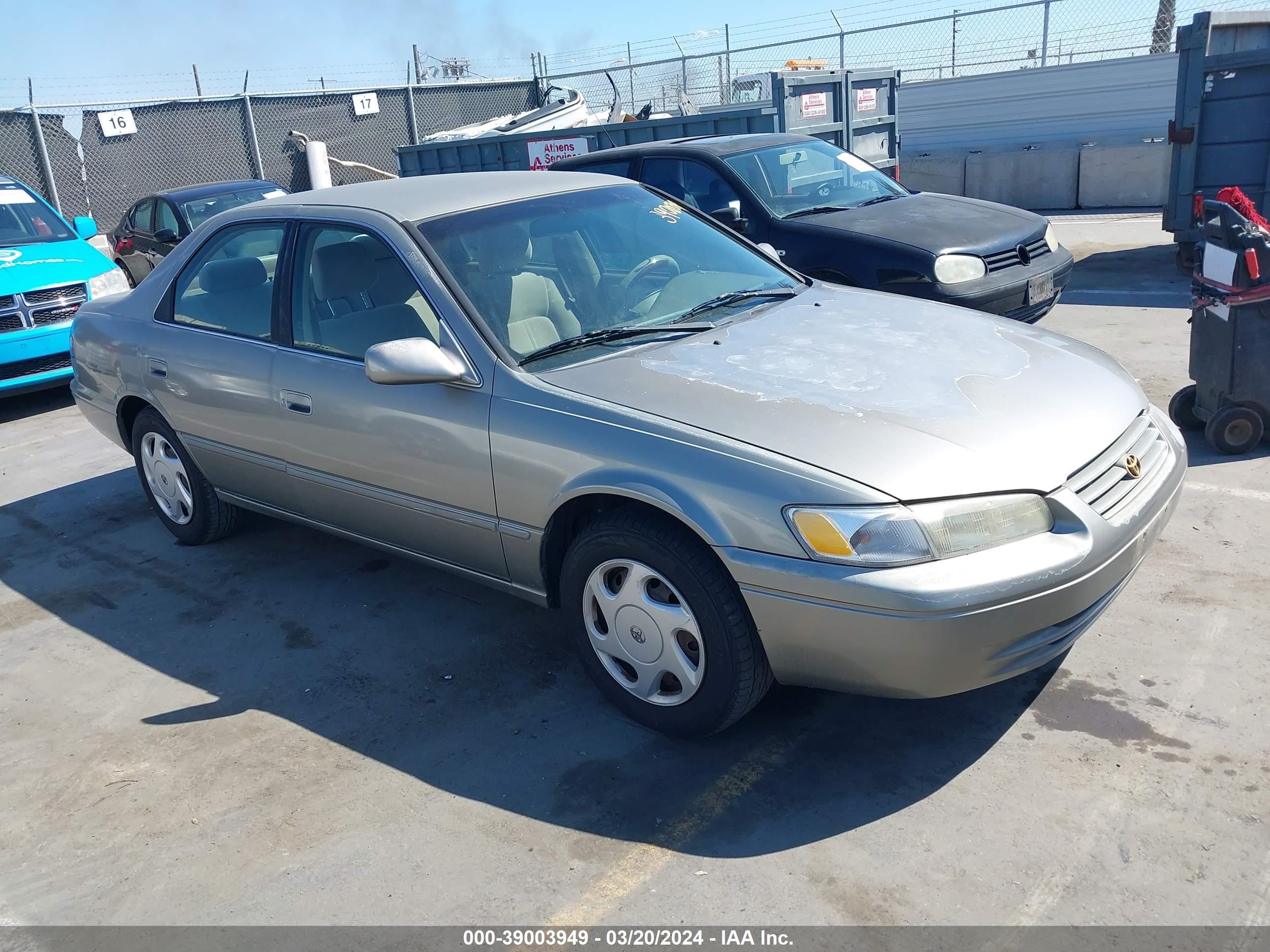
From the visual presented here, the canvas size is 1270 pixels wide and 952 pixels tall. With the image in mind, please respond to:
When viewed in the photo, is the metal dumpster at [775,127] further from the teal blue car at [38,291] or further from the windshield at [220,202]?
the teal blue car at [38,291]

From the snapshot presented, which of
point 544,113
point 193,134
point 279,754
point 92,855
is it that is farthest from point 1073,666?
point 193,134

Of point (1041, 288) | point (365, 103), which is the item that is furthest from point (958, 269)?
point (365, 103)

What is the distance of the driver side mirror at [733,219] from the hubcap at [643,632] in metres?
4.06

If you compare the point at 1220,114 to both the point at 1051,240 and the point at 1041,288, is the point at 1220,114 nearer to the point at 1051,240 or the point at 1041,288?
the point at 1051,240

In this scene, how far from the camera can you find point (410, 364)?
3506 millimetres

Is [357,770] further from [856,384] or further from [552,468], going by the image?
[856,384]

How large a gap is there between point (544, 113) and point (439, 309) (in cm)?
1355

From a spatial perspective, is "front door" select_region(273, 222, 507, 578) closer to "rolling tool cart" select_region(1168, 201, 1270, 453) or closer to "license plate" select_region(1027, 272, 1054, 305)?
"rolling tool cart" select_region(1168, 201, 1270, 453)

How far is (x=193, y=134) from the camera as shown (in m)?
18.4

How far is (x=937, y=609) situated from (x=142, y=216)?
12777mm

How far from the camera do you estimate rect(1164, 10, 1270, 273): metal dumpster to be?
905 cm

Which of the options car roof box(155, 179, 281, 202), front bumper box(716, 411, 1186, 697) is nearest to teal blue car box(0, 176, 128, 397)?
car roof box(155, 179, 281, 202)

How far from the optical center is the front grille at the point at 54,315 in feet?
27.9

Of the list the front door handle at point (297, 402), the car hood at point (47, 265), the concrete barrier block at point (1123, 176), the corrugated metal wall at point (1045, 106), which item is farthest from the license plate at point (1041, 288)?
the corrugated metal wall at point (1045, 106)
